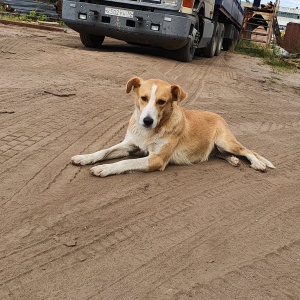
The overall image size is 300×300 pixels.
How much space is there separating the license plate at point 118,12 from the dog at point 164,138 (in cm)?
615

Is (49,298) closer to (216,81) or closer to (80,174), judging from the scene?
(80,174)

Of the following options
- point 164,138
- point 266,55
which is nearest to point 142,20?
point 164,138

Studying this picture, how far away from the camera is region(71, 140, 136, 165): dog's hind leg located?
464 centimetres

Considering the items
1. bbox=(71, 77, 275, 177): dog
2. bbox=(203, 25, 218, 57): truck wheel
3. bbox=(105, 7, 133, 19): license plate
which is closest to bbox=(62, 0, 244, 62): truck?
bbox=(105, 7, 133, 19): license plate

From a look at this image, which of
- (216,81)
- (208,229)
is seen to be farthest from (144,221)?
(216,81)

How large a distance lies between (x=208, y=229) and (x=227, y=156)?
6.28ft

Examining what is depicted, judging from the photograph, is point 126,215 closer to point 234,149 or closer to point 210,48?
point 234,149

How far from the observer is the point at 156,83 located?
4.72 meters

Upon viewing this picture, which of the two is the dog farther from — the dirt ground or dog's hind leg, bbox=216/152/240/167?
the dirt ground

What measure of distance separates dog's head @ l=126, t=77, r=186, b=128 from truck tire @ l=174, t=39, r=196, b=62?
23.4ft

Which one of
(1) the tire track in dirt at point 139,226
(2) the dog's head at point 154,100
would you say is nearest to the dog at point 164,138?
(2) the dog's head at point 154,100

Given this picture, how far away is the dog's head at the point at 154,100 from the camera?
4.54 meters

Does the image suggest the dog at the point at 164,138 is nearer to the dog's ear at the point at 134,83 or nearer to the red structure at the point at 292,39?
the dog's ear at the point at 134,83

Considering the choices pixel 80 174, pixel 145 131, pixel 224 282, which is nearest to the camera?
pixel 224 282
